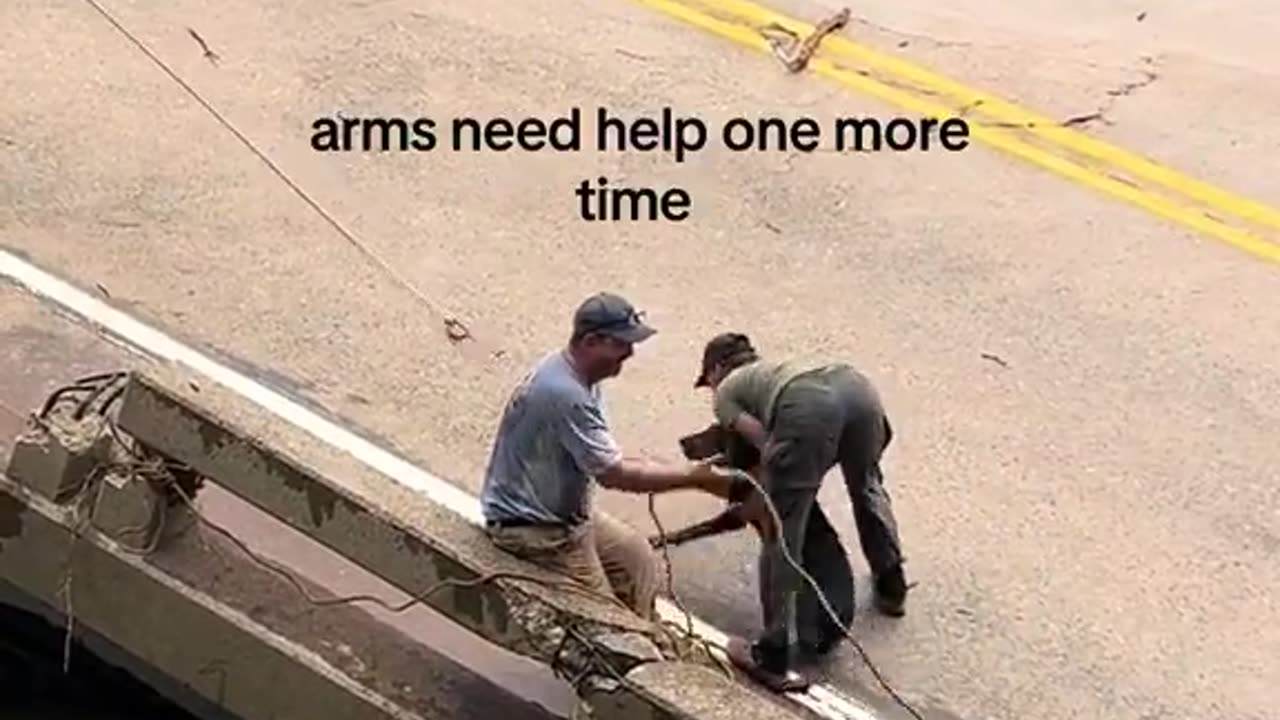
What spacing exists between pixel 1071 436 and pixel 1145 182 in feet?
7.33

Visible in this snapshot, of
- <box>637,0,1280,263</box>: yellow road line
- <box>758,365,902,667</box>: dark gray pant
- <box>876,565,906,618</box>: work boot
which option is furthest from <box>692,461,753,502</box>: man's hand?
<box>637,0,1280,263</box>: yellow road line

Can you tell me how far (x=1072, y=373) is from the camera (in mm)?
10812

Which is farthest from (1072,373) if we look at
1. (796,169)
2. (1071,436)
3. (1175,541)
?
(796,169)

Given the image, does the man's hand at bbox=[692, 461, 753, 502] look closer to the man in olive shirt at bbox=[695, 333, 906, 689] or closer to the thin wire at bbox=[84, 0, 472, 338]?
the man in olive shirt at bbox=[695, 333, 906, 689]

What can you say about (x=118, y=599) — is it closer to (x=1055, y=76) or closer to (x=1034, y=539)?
(x=1034, y=539)

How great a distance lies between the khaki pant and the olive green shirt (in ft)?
1.67

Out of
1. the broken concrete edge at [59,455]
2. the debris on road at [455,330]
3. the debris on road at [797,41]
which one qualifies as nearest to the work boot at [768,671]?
the broken concrete edge at [59,455]

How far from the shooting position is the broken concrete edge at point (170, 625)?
7.98 meters

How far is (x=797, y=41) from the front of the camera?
13.1 metres

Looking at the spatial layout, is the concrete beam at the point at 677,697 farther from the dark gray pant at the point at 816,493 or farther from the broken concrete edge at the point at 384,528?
the dark gray pant at the point at 816,493

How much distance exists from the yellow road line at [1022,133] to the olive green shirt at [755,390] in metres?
3.91

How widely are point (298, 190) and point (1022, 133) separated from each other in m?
3.42

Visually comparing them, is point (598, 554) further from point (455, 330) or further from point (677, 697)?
point (455, 330)

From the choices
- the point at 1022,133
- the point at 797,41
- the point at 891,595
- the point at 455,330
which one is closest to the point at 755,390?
the point at 891,595
